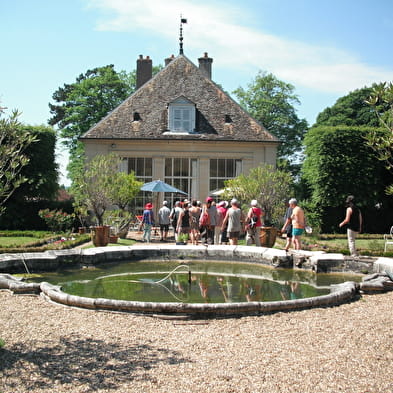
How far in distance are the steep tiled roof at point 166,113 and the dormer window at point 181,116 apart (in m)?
0.31

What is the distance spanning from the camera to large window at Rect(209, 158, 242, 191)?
22.4m

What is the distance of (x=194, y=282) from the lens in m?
9.57

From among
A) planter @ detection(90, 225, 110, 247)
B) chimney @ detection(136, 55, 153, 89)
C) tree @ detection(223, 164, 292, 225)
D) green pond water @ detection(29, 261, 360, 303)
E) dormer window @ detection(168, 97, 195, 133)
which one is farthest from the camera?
chimney @ detection(136, 55, 153, 89)

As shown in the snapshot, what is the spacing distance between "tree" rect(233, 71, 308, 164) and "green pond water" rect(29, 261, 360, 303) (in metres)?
28.0

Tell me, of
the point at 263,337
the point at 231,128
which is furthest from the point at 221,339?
the point at 231,128

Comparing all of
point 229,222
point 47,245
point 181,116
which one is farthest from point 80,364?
Answer: point 181,116

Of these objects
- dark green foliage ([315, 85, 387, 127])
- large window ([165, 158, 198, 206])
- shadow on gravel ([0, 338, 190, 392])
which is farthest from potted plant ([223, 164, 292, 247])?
dark green foliage ([315, 85, 387, 127])

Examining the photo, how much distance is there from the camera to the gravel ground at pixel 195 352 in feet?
14.4

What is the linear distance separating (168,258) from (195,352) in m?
7.11

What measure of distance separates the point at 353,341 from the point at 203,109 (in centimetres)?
1868

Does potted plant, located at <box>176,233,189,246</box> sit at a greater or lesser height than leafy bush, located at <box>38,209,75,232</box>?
lesser

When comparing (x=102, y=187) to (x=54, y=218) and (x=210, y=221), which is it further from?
(x=210, y=221)

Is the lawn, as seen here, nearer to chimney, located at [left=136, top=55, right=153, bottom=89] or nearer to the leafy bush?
the leafy bush

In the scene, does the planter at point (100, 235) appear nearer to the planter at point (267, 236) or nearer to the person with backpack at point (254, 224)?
A: the person with backpack at point (254, 224)
